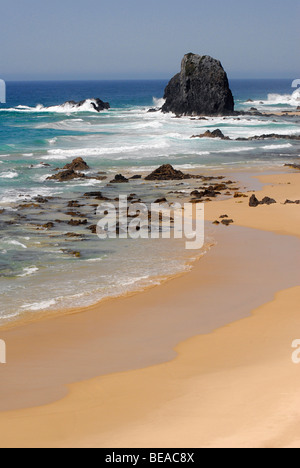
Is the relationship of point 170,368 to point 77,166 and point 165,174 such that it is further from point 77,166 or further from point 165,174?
point 77,166

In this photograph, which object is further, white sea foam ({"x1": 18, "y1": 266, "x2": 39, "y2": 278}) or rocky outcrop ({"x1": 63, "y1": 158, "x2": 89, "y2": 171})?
rocky outcrop ({"x1": 63, "y1": 158, "x2": 89, "y2": 171})

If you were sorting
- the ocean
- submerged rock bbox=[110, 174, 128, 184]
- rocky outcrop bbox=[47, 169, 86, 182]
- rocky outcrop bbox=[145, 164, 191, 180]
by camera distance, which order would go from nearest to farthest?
the ocean, submerged rock bbox=[110, 174, 128, 184], rocky outcrop bbox=[145, 164, 191, 180], rocky outcrop bbox=[47, 169, 86, 182]

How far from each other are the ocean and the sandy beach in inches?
42.3

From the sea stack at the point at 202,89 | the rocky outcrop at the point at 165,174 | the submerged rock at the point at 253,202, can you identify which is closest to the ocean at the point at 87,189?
the rocky outcrop at the point at 165,174

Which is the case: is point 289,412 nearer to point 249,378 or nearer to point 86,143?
point 249,378

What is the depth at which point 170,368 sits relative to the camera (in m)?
8.27

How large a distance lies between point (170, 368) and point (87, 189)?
54.2 ft

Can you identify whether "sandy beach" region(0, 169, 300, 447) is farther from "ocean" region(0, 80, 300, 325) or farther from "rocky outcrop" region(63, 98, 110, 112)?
"rocky outcrop" region(63, 98, 110, 112)

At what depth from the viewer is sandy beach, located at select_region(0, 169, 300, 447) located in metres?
6.38

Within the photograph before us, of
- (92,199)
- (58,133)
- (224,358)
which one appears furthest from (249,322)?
(58,133)

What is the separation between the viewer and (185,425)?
6.42m

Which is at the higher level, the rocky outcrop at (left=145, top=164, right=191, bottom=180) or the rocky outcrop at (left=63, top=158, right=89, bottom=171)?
the rocky outcrop at (left=63, top=158, right=89, bottom=171)

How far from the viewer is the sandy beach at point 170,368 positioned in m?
6.38

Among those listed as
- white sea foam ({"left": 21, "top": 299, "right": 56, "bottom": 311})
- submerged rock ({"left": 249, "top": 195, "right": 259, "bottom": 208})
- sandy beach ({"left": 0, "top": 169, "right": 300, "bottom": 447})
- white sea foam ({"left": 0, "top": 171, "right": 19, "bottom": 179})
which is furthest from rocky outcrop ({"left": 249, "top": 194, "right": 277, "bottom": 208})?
white sea foam ({"left": 0, "top": 171, "right": 19, "bottom": 179})
